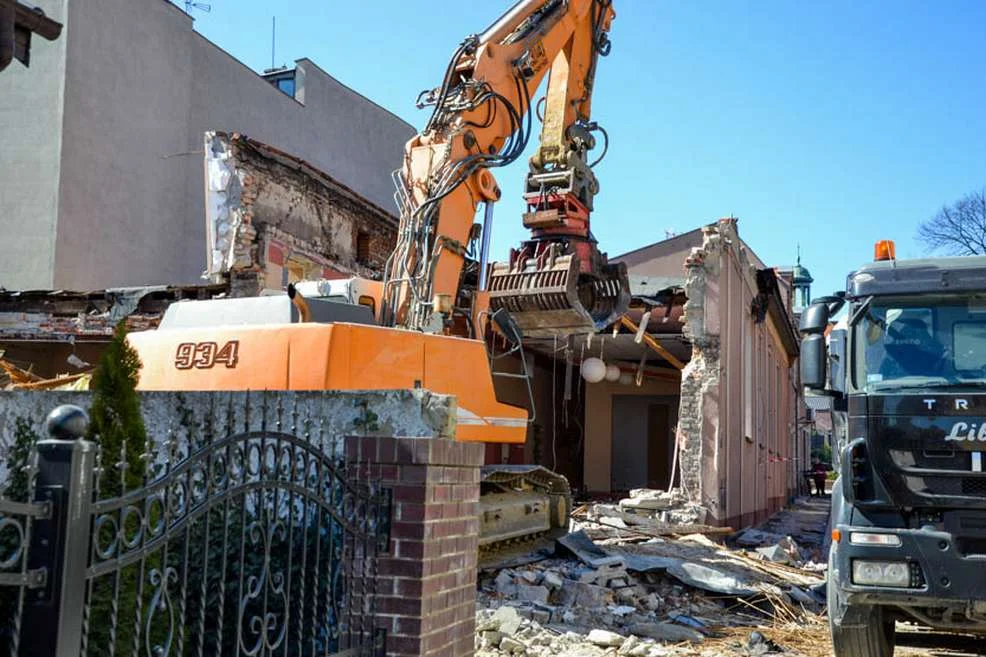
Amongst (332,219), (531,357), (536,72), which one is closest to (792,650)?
(536,72)

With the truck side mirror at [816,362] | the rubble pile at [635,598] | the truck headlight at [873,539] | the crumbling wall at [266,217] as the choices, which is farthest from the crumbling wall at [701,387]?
the truck headlight at [873,539]

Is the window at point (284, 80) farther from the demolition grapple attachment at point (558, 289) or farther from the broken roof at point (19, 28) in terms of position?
the broken roof at point (19, 28)

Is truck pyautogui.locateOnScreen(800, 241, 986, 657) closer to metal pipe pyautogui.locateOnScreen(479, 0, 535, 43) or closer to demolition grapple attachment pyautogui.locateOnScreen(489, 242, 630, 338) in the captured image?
demolition grapple attachment pyautogui.locateOnScreen(489, 242, 630, 338)

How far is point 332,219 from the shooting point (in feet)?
59.6

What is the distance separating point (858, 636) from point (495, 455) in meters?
10.3

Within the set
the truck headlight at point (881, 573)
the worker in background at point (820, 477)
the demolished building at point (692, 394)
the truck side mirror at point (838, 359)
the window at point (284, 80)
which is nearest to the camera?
the truck headlight at point (881, 573)

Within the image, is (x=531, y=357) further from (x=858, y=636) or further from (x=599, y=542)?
(x=858, y=636)

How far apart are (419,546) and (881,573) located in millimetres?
3537

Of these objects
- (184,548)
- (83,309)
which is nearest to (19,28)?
(184,548)

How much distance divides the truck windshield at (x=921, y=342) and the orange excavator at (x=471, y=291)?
2.82 m

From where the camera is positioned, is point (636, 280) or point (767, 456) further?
point (767, 456)

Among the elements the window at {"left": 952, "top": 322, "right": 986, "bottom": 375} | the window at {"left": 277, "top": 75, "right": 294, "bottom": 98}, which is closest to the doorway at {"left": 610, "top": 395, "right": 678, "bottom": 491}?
the window at {"left": 277, "top": 75, "right": 294, "bottom": 98}

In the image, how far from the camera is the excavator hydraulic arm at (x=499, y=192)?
371 inches

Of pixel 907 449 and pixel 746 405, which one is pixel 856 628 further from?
pixel 746 405
